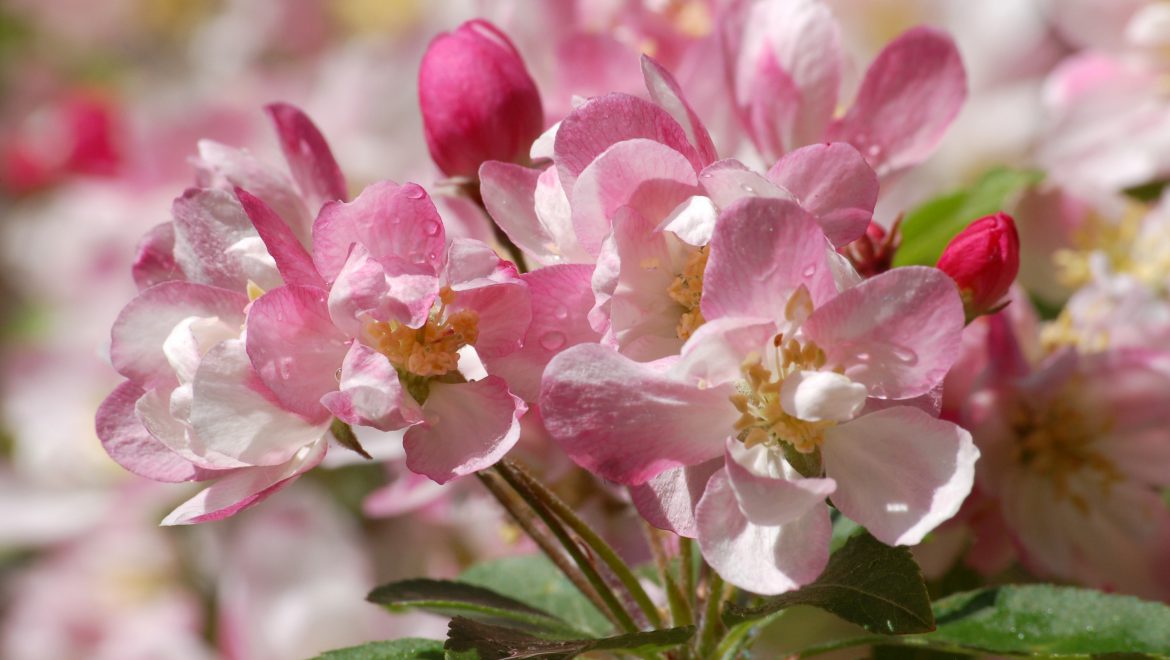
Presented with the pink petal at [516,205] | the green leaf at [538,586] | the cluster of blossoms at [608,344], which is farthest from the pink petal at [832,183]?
the green leaf at [538,586]

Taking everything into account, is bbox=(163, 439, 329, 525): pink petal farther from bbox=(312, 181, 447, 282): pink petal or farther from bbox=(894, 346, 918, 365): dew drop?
bbox=(894, 346, 918, 365): dew drop

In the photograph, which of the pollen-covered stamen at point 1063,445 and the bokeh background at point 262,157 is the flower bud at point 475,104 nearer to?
the bokeh background at point 262,157

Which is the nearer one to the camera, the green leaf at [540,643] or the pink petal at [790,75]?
the green leaf at [540,643]

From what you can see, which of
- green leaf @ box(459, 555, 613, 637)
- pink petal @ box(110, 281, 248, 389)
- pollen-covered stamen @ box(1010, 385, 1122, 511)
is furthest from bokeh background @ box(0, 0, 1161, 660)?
pollen-covered stamen @ box(1010, 385, 1122, 511)

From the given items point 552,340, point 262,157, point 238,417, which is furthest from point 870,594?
point 262,157

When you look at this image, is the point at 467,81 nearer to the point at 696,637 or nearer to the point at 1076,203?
the point at 696,637

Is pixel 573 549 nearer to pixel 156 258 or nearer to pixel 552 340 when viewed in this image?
pixel 552 340
